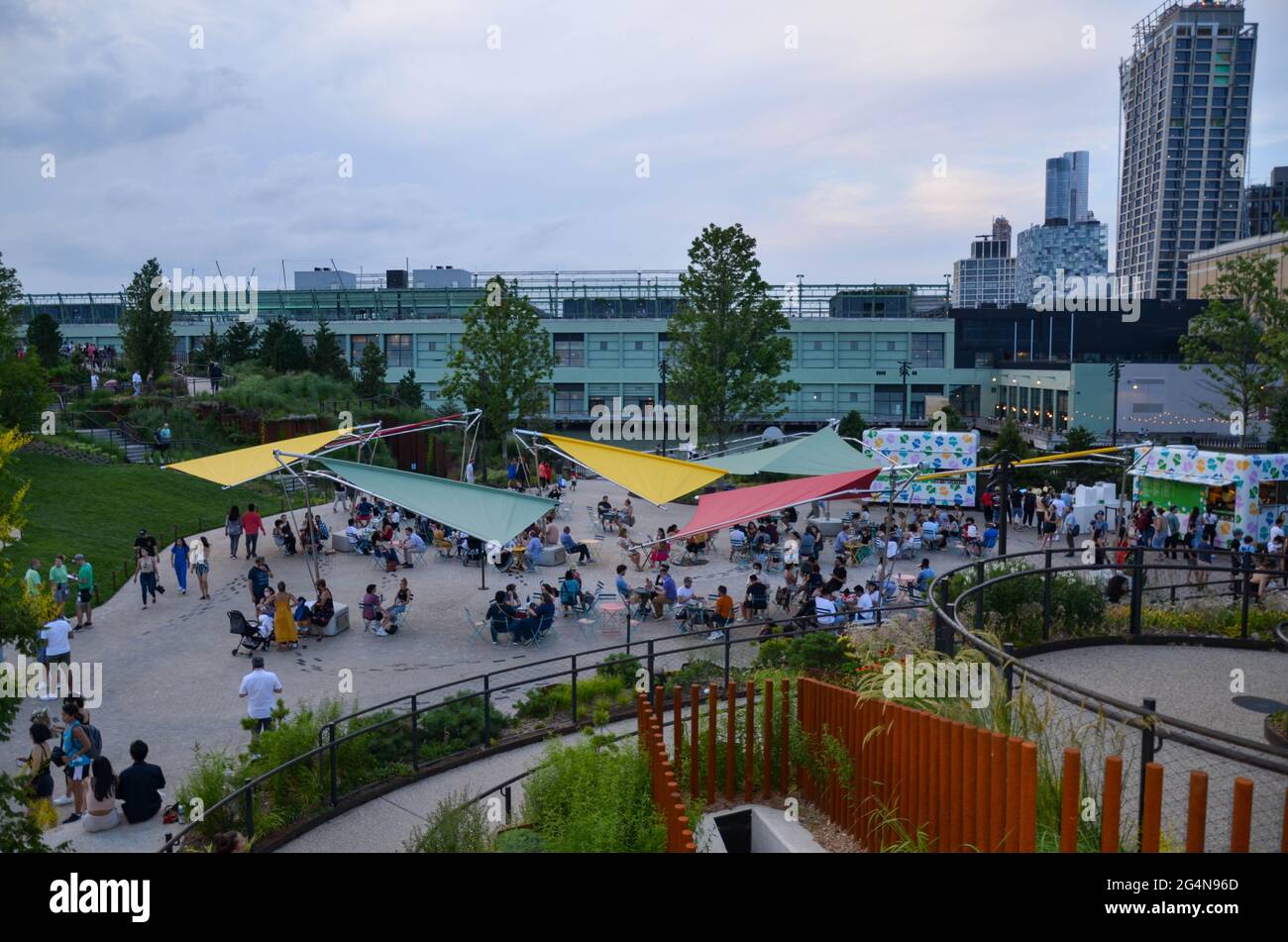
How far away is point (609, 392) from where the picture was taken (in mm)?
65438

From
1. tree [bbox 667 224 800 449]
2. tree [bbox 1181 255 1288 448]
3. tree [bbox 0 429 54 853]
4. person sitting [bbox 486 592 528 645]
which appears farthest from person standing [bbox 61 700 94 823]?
tree [bbox 1181 255 1288 448]

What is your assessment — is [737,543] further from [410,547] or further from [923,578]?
[410,547]

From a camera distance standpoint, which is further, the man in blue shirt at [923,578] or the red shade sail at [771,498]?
the red shade sail at [771,498]

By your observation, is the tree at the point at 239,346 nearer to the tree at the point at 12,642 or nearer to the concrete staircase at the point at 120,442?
the concrete staircase at the point at 120,442

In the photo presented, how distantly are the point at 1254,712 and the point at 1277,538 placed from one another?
15.0 m

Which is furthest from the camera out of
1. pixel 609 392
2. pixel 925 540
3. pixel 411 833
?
pixel 609 392

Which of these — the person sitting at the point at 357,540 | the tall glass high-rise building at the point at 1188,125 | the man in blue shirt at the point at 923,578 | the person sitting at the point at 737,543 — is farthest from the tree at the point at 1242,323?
the tall glass high-rise building at the point at 1188,125

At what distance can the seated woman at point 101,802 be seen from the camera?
9.91 meters

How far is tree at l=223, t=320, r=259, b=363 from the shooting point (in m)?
50.3

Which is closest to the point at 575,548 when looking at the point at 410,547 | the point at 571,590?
the point at 410,547

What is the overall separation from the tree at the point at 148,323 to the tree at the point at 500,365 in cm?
1223

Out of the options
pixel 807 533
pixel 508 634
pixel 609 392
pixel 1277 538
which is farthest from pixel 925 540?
pixel 609 392
